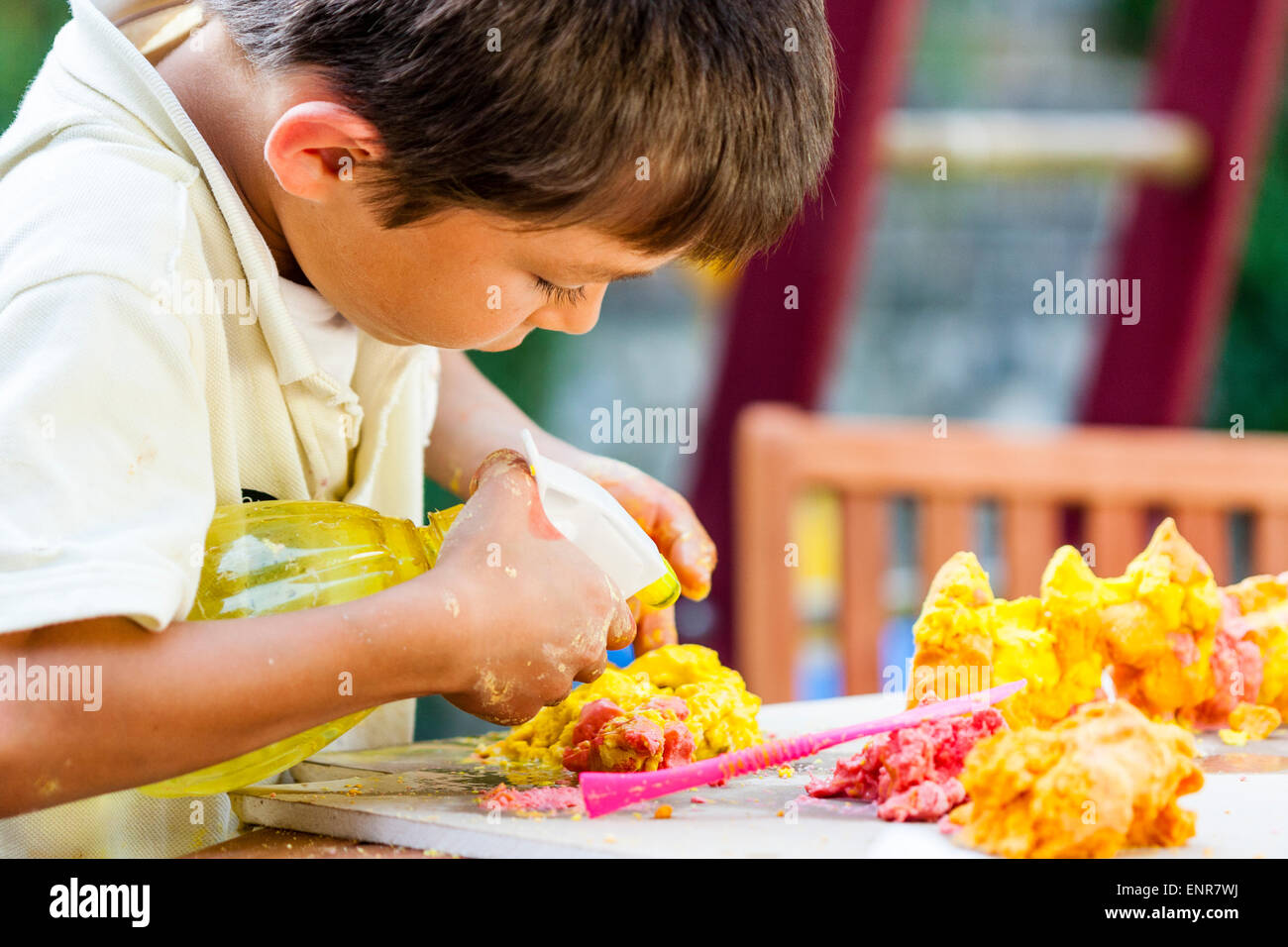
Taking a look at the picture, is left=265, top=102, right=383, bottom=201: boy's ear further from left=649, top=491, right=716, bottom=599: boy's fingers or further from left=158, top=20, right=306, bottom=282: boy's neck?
left=649, top=491, right=716, bottom=599: boy's fingers

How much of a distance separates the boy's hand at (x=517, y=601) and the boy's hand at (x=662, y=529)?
20 cm

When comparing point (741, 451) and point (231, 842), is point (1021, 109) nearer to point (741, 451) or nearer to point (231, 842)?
point (741, 451)

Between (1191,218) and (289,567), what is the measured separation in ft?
6.04

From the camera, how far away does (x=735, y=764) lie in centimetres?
71

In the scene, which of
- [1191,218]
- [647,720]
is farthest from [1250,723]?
[1191,218]

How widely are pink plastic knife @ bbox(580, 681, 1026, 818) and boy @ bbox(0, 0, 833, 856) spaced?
0.06 metres

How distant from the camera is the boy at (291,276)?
59 centimetres

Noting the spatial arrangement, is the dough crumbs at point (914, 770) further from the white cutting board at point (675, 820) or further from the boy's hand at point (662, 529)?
the boy's hand at point (662, 529)

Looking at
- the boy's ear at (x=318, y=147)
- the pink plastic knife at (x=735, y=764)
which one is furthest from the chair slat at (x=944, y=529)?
the boy's ear at (x=318, y=147)

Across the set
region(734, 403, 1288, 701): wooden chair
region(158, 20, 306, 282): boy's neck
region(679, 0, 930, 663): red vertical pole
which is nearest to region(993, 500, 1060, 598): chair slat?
region(734, 403, 1288, 701): wooden chair

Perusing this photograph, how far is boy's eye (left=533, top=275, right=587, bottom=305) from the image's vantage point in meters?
0.73

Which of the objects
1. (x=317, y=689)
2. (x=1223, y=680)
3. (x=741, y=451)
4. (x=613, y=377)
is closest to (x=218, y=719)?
(x=317, y=689)

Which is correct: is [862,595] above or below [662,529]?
below

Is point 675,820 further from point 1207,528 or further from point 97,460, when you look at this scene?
point 1207,528
